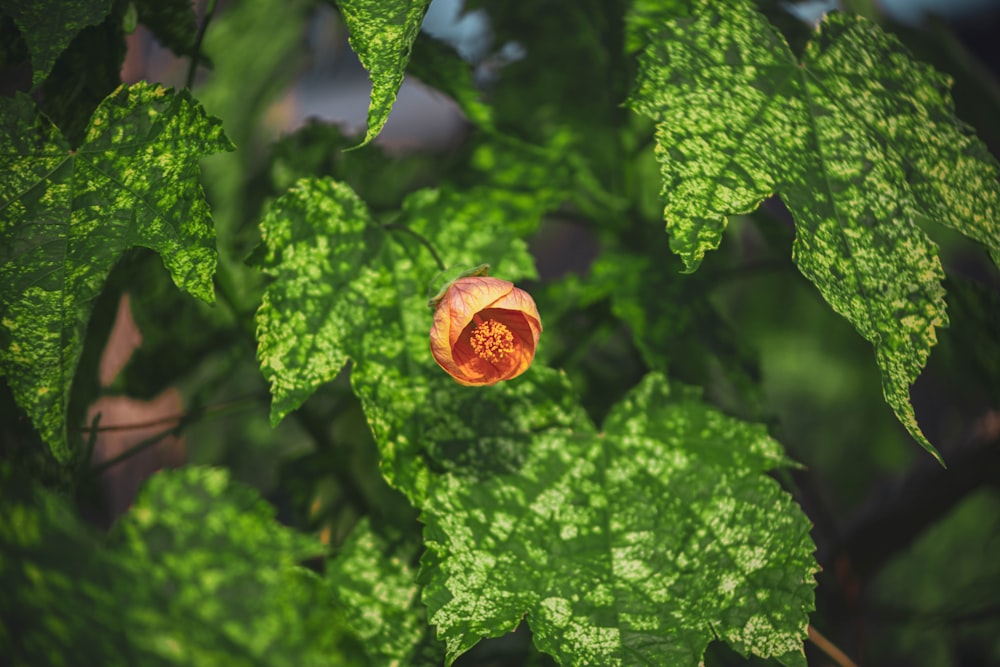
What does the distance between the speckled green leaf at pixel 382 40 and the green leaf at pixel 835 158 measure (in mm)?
128

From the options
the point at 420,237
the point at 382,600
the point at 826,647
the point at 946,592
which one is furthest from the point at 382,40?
the point at 946,592

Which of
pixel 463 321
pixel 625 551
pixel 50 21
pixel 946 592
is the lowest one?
pixel 946 592

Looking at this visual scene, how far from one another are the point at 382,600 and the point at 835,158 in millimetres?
404

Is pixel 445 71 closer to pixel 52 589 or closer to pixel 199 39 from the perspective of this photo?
pixel 199 39

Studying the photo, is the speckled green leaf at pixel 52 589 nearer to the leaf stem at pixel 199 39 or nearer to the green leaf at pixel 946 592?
the leaf stem at pixel 199 39

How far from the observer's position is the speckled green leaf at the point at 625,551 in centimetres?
43

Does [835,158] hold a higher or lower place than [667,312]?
higher

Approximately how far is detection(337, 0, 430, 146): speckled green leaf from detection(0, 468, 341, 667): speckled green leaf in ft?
1.13

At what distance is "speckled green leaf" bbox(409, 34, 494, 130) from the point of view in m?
0.57

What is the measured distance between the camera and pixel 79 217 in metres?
0.43

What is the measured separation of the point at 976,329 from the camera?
23.6 inches

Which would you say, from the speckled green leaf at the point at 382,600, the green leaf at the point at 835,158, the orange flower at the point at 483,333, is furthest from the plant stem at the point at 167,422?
the green leaf at the point at 835,158

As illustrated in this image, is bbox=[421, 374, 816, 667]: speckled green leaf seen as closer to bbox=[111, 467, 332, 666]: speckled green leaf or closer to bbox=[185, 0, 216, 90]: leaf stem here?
bbox=[111, 467, 332, 666]: speckled green leaf

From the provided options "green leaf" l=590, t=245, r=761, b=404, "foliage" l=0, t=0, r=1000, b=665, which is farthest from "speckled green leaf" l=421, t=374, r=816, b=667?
"green leaf" l=590, t=245, r=761, b=404
